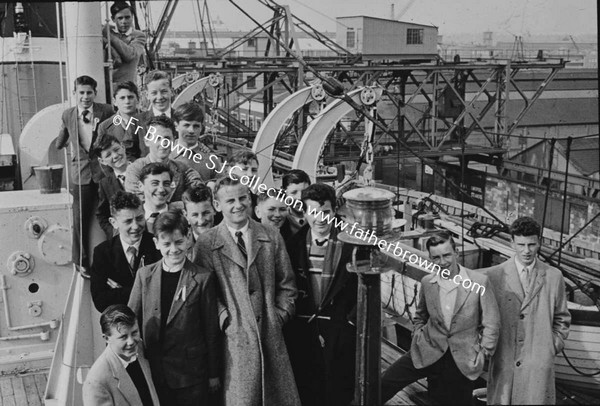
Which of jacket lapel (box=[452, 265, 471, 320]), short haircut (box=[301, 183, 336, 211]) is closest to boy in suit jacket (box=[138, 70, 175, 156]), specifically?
short haircut (box=[301, 183, 336, 211])

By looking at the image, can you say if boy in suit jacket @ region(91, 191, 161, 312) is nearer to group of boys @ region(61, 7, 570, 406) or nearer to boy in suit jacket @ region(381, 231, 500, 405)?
group of boys @ region(61, 7, 570, 406)

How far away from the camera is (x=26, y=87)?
321 inches

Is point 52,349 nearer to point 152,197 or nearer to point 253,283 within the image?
point 152,197

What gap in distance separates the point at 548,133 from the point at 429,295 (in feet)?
91.0

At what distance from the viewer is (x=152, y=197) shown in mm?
3684

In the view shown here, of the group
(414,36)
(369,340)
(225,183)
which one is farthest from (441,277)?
(414,36)

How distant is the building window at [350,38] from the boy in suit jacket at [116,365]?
20.7 meters

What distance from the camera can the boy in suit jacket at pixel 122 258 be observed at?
335 centimetres

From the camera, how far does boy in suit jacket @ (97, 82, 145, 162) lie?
4641 mm

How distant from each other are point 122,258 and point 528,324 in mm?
2049

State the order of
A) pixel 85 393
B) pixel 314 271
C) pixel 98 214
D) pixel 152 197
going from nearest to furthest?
pixel 85 393 < pixel 314 271 < pixel 152 197 < pixel 98 214

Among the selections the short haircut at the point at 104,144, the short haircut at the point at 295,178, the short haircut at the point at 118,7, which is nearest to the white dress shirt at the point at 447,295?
the short haircut at the point at 295,178

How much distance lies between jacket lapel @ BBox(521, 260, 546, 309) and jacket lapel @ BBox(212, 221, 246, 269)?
56.6 inches

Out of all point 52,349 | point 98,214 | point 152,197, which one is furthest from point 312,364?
point 52,349
